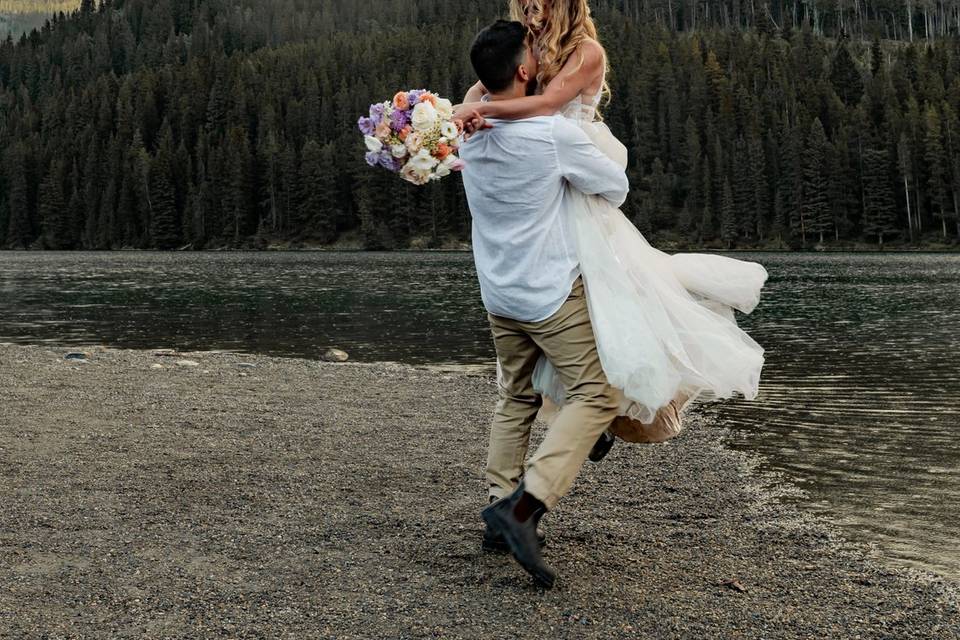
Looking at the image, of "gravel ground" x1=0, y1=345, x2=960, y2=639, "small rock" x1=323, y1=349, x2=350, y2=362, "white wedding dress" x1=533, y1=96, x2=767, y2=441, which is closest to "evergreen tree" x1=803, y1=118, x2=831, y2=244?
"small rock" x1=323, y1=349, x2=350, y2=362

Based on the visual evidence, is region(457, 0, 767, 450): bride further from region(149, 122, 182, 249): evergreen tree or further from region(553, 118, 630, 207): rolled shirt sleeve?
region(149, 122, 182, 249): evergreen tree

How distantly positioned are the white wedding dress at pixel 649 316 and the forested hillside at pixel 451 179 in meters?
127

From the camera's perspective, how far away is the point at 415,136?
5172mm

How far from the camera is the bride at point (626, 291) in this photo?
5305mm

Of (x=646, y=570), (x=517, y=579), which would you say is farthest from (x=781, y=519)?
(x=517, y=579)

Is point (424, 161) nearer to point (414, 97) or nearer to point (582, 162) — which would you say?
point (414, 97)

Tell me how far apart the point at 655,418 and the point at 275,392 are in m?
9.43

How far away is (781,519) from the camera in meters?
7.44

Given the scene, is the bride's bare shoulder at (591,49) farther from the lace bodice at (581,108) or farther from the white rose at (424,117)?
the white rose at (424,117)

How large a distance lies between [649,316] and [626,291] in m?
0.19

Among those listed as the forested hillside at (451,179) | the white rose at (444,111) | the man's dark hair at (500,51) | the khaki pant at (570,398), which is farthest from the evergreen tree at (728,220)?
the white rose at (444,111)

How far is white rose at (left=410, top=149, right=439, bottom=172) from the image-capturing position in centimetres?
517

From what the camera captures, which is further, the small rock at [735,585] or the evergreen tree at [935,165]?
the evergreen tree at [935,165]

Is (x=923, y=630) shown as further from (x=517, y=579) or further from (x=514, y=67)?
(x=514, y=67)
